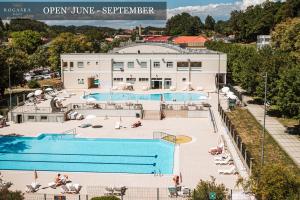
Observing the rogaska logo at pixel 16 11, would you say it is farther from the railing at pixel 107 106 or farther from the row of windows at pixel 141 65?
the railing at pixel 107 106

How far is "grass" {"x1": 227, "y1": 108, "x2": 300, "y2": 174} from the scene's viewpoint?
2708 cm

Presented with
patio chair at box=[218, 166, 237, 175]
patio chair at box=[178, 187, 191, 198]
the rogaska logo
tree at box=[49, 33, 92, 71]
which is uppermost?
the rogaska logo

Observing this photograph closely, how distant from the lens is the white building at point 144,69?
5894 centimetres

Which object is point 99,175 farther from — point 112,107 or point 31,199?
point 112,107

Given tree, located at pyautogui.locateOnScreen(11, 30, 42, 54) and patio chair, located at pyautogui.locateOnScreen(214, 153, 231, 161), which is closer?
patio chair, located at pyautogui.locateOnScreen(214, 153, 231, 161)

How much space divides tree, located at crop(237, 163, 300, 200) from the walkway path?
375 inches

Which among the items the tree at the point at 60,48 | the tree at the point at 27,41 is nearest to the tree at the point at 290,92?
the tree at the point at 60,48

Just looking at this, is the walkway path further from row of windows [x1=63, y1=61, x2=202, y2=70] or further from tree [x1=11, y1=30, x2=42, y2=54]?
tree [x1=11, y1=30, x2=42, y2=54]

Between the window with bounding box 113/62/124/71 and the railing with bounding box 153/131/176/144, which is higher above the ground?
the window with bounding box 113/62/124/71

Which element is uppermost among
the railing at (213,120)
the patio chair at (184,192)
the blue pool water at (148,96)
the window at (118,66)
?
the window at (118,66)

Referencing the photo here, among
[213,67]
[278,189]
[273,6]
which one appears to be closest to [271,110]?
[213,67]

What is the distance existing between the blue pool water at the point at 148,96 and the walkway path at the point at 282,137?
37.1 ft

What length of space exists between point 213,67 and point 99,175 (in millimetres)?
36707

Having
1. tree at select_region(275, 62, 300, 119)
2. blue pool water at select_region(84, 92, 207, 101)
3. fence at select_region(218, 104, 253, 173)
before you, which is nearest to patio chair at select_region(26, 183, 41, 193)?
fence at select_region(218, 104, 253, 173)
